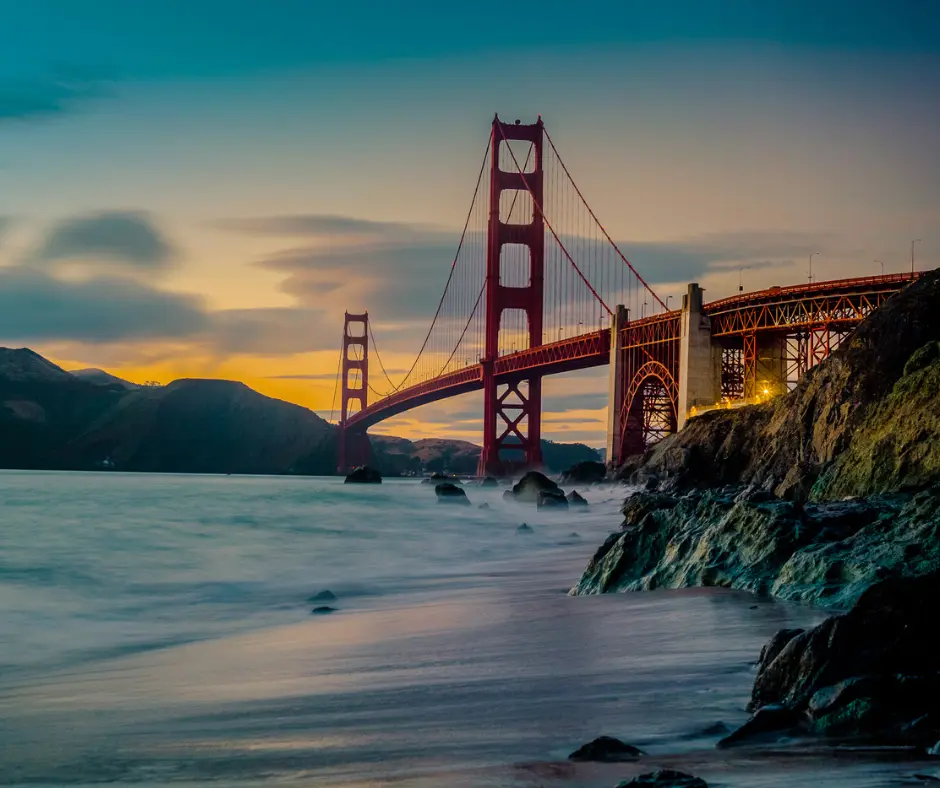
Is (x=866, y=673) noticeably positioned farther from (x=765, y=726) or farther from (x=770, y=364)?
(x=770, y=364)

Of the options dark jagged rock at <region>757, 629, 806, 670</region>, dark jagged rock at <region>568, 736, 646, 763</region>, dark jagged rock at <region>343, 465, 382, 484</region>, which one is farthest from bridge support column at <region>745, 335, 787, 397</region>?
dark jagged rock at <region>568, 736, 646, 763</region>

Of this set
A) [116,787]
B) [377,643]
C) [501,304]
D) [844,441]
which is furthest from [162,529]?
[501,304]

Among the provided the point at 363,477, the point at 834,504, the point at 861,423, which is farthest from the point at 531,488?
the point at 363,477

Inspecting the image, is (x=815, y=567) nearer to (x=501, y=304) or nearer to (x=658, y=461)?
(x=658, y=461)

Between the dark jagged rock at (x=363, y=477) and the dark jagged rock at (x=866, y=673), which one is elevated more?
the dark jagged rock at (x=866, y=673)

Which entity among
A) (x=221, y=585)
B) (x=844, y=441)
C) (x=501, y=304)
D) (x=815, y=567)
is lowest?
(x=221, y=585)

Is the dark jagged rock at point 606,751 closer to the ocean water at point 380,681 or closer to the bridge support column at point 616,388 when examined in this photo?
the ocean water at point 380,681

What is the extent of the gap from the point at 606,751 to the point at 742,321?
34221 millimetres

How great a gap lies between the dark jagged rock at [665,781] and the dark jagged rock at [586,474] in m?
41.5

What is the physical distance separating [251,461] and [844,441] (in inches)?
3909

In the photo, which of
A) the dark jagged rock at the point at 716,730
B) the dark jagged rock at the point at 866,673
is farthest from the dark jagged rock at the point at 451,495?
the dark jagged rock at the point at 716,730

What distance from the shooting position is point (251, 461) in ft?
365

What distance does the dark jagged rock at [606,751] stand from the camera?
394 centimetres

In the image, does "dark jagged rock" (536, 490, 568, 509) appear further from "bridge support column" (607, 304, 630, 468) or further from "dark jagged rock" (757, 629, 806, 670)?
"dark jagged rock" (757, 629, 806, 670)
